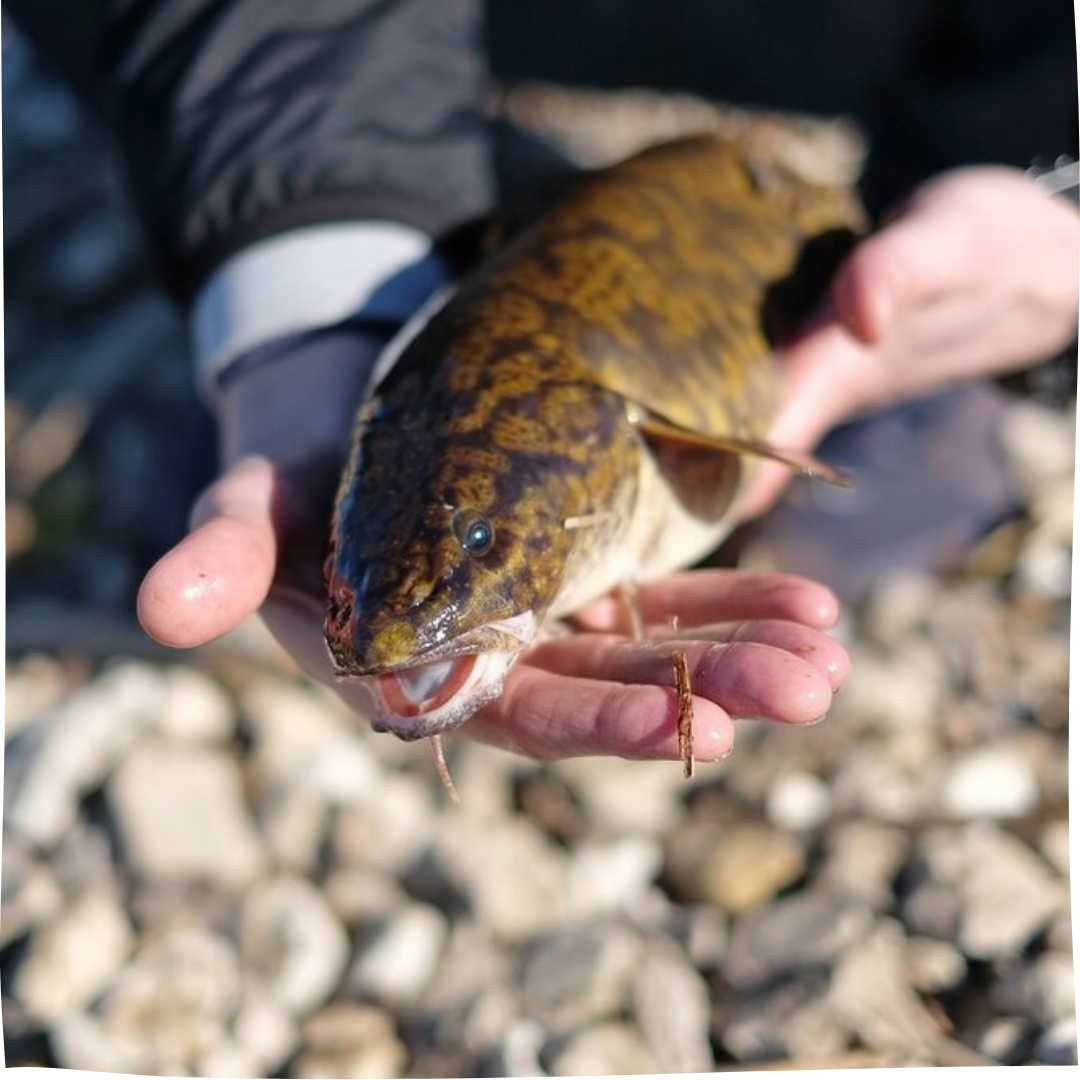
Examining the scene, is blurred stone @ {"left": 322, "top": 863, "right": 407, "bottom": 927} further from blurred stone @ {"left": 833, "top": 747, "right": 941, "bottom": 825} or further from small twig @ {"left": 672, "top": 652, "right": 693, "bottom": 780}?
small twig @ {"left": 672, "top": 652, "right": 693, "bottom": 780}

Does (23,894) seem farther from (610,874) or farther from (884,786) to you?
(884,786)

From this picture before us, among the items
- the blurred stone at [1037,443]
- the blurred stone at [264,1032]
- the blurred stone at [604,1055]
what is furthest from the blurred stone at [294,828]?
the blurred stone at [1037,443]

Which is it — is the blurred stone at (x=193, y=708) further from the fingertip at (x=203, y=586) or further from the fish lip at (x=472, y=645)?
the fish lip at (x=472, y=645)

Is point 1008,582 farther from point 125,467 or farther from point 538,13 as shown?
point 125,467

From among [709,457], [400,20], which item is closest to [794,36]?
[400,20]

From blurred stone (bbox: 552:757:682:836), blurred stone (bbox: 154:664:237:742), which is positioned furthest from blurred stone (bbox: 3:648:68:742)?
blurred stone (bbox: 552:757:682:836)

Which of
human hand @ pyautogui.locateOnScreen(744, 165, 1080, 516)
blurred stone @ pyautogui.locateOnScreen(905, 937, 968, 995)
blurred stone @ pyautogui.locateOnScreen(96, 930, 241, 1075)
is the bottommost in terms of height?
blurred stone @ pyautogui.locateOnScreen(905, 937, 968, 995)

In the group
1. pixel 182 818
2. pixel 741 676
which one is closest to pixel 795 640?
pixel 741 676
